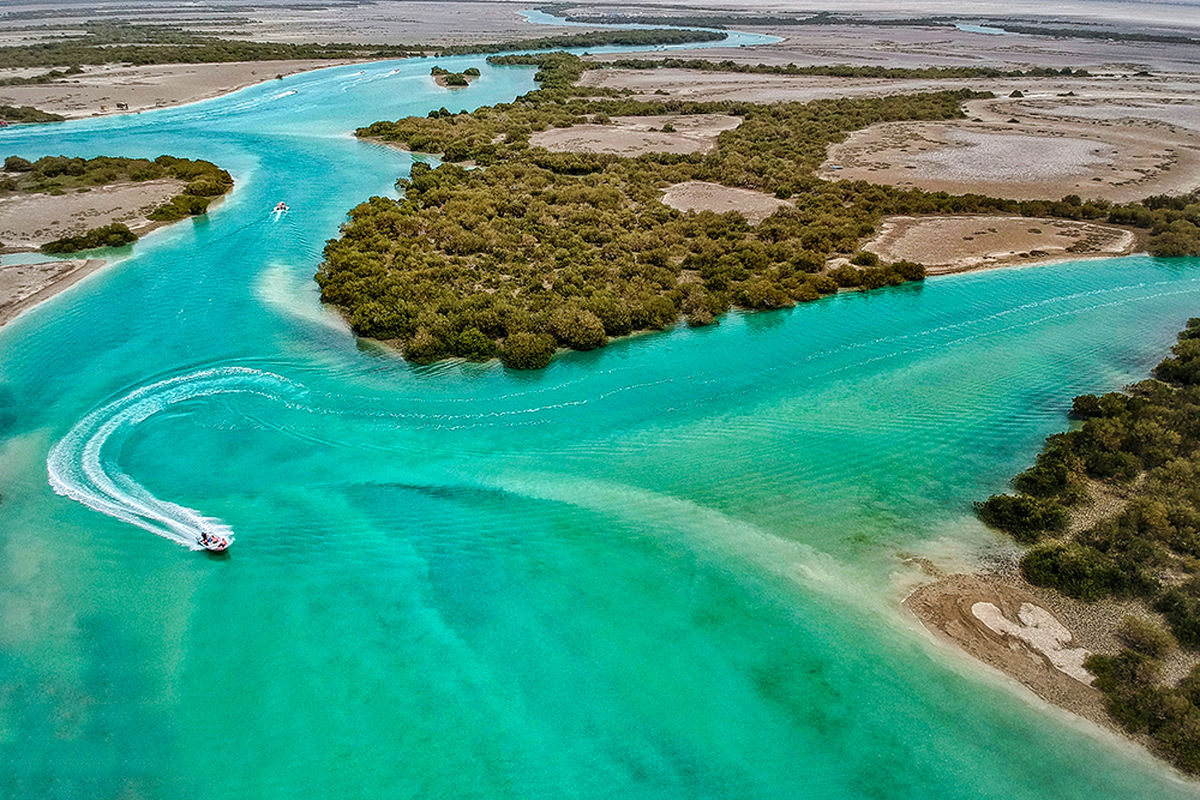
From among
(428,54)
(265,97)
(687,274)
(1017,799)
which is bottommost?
(1017,799)

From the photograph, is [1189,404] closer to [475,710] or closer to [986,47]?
[475,710]

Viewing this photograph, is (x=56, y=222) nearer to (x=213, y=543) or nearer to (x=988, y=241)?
(x=213, y=543)

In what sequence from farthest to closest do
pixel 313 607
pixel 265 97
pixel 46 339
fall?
1. pixel 265 97
2. pixel 46 339
3. pixel 313 607

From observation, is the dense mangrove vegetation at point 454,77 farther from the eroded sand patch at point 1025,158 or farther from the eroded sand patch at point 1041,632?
the eroded sand patch at point 1041,632

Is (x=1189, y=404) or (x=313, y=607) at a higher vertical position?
(x=1189, y=404)

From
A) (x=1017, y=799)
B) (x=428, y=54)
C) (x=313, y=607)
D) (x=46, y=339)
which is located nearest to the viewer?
(x=1017, y=799)

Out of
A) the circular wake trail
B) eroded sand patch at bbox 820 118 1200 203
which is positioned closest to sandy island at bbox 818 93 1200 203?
eroded sand patch at bbox 820 118 1200 203

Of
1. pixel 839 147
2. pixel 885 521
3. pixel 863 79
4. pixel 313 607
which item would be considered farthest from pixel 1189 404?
pixel 863 79
